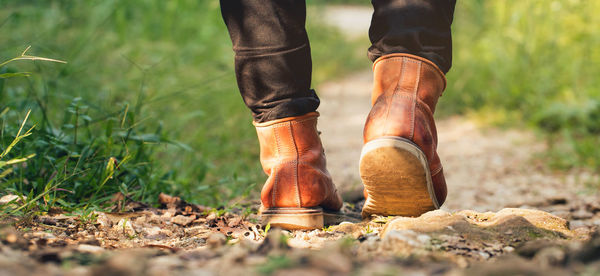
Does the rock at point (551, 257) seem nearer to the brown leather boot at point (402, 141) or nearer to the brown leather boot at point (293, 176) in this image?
the brown leather boot at point (402, 141)

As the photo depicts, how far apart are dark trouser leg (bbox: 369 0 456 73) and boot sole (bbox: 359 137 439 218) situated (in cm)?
27

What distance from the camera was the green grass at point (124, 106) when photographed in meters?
1.54

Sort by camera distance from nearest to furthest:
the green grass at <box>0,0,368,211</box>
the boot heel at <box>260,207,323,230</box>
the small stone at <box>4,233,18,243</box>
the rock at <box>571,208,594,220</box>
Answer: the small stone at <box>4,233,18,243</box>
the boot heel at <box>260,207,323,230</box>
the green grass at <box>0,0,368,211</box>
the rock at <box>571,208,594,220</box>

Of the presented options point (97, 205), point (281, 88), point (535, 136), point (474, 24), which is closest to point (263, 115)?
point (281, 88)

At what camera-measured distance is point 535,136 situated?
329cm

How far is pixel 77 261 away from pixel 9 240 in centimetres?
15

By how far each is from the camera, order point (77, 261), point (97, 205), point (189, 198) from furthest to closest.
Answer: point (189, 198), point (97, 205), point (77, 261)

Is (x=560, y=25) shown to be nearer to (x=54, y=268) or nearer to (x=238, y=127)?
(x=238, y=127)

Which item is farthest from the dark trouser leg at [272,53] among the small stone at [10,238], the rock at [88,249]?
the small stone at [10,238]

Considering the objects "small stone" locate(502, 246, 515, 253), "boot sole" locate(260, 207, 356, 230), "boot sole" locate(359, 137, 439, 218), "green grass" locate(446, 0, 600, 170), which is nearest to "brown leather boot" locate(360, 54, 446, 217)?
"boot sole" locate(359, 137, 439, 218)

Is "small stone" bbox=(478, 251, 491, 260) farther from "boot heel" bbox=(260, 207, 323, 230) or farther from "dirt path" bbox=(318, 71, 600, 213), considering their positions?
"dirt path" bbox=(318, 71, 600, 213)

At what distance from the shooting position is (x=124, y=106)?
5.44ft

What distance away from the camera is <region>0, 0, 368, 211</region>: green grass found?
1.54 meters

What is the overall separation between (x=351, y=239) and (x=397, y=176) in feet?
0.92
